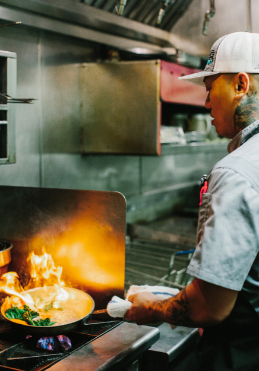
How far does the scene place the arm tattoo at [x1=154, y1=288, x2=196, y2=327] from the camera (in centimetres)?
99

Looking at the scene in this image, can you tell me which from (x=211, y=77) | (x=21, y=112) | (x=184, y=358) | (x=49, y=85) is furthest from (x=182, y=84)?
(x=184, y=358)

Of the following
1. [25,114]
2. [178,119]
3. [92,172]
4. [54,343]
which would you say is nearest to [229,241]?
[54,343]

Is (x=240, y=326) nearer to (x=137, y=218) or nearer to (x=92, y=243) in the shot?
(x=92, y=243)

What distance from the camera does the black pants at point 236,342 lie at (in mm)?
1022

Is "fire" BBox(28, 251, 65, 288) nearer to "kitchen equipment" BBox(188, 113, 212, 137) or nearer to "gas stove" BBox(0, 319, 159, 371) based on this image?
"gas stove" BBox(0, 319, 159, 371)

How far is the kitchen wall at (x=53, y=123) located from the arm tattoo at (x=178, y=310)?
125 centimetres

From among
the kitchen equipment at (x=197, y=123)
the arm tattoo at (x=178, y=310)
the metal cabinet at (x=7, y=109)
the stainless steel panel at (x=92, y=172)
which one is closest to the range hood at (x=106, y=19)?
the metal cabinet at (x=7, y=109)

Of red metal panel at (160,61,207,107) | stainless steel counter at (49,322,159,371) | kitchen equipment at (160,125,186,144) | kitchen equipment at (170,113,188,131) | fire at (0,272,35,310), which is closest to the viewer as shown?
stainless steel counter at (49,322,159,371)

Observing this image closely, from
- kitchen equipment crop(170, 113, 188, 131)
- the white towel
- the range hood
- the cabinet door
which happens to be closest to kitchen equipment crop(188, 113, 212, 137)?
kitchen equipment crop(170, 113, 188, 131)

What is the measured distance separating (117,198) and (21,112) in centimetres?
93

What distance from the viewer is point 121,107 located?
234 centimetres

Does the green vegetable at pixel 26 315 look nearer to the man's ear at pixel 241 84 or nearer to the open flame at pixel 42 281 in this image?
the open flame at pixel 42 281

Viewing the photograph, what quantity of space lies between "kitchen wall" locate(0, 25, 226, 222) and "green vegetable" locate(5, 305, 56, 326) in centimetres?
82

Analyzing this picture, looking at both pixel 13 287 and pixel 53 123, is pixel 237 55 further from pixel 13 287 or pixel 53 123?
pixel 53 123
